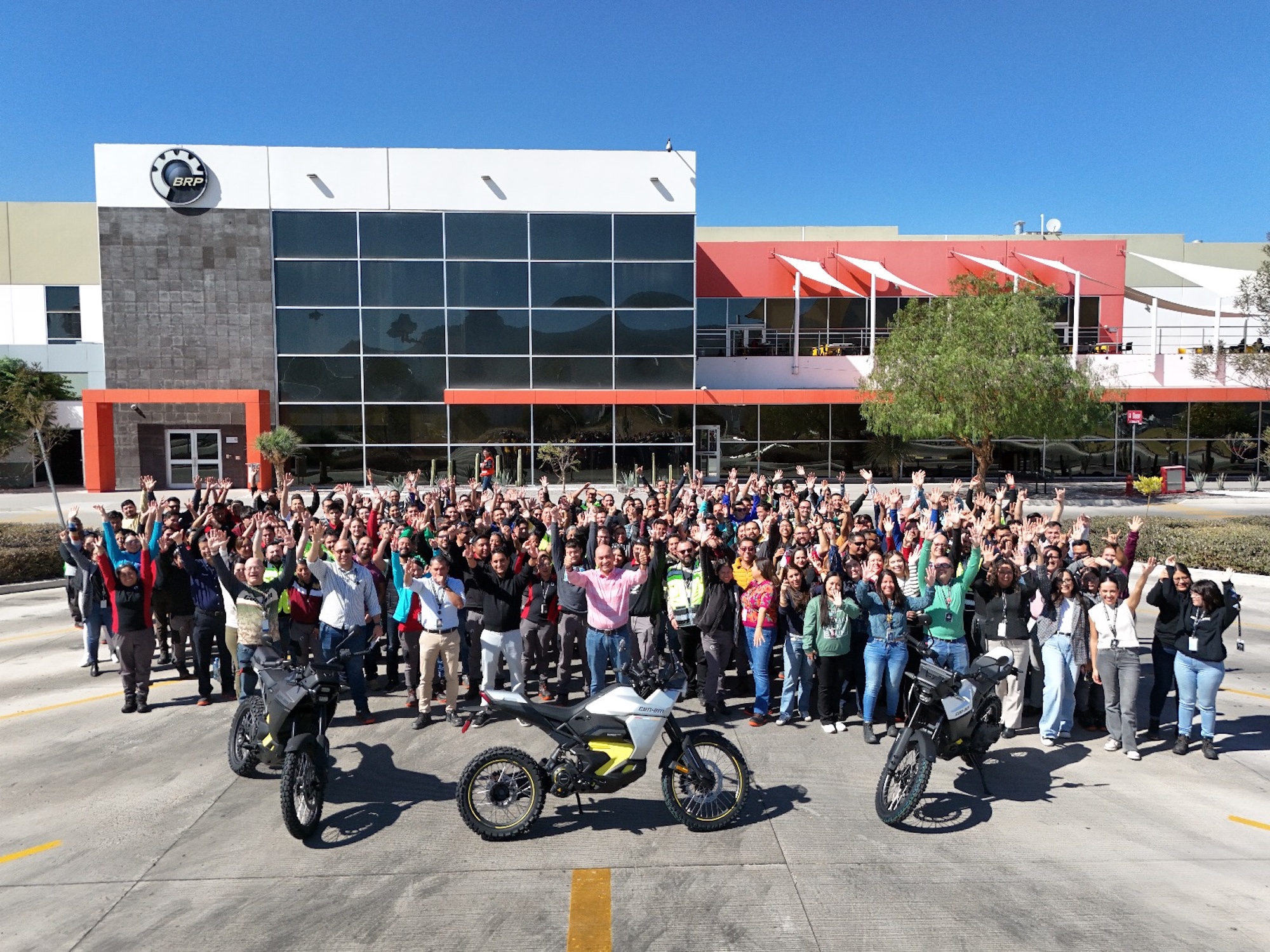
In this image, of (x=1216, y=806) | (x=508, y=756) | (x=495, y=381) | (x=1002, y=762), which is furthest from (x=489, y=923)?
(x=495, y=381)

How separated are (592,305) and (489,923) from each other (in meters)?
25.8

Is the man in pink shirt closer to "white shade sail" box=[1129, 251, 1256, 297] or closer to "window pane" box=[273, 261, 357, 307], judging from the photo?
"window pane" box=[273, 261, 357, 307]

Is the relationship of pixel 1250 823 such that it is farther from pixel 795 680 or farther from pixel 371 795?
pixel 371 795

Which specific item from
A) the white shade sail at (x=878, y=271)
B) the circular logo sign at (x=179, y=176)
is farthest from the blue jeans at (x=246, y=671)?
the white shade sail at (x=878, y=271)

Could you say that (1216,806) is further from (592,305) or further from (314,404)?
(314,404)

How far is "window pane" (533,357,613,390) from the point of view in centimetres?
2909

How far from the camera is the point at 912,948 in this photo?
14.3ft

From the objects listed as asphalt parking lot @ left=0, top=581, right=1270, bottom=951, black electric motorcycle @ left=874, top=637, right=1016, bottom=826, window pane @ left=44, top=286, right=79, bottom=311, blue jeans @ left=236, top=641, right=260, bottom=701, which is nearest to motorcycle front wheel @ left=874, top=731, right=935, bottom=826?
black electric motorcycle @ left=874, top=637, right=1016, bottom=826

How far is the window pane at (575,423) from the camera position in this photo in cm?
2947

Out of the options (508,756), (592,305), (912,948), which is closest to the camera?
(912,948)

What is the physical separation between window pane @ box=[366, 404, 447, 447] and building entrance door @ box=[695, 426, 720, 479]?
9458 millimetres

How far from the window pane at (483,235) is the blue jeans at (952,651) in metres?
24.2

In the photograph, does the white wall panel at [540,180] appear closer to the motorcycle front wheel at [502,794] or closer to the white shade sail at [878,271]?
the white shade sail at [878,271]

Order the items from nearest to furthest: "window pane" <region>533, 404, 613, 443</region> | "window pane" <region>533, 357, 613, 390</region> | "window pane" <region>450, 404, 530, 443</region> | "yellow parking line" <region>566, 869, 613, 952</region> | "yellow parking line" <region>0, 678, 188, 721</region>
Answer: "yellow parking line" <region>566, 869, 613, 952</region> < "yellow parking line" <region>0, 678, 188, 721</region> < "window pane" <region>533, 357, 613, 390</region> < "window pane" <region>450, 404, 530, 443</region> < "window pane" <region>533, 404, 613, 443</region>
